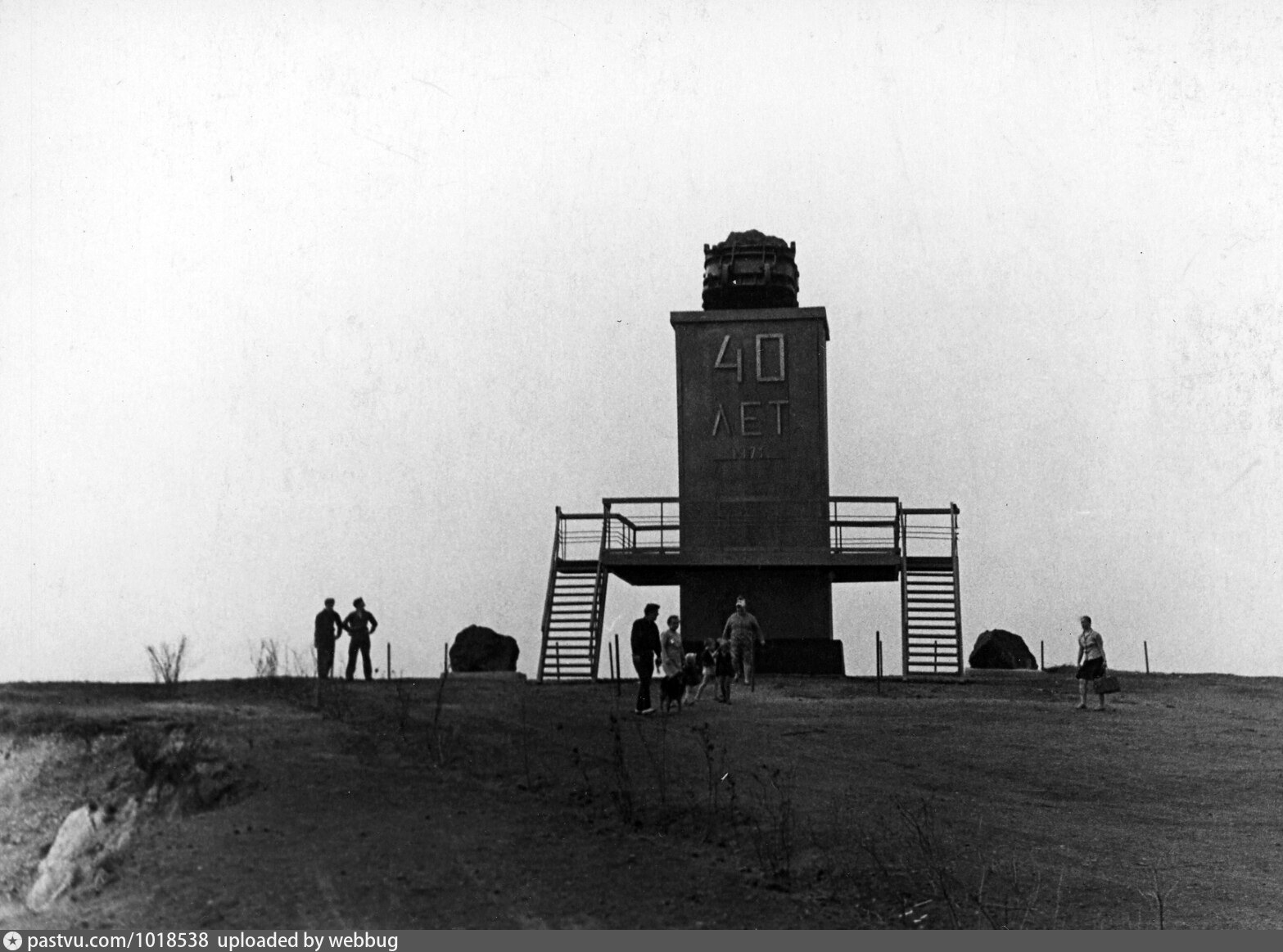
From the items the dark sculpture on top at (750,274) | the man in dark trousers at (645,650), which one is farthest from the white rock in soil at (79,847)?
the dark sculpture on top at (750,274)

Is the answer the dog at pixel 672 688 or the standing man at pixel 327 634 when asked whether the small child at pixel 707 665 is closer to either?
the dog at pixel 672 688

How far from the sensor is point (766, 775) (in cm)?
1716

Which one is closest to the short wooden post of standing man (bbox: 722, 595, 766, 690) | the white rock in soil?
standing man (bbox: 722, 595, 766, 690)

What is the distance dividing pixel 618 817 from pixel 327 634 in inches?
449

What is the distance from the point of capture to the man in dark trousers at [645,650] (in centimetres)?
2161

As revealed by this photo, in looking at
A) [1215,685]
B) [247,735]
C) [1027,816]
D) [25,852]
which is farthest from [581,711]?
[1215,685]

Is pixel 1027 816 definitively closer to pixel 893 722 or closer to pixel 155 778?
pixel 893 722

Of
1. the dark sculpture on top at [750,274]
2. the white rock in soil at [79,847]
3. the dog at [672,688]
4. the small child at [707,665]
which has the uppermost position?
the dark sculpture on top at [750,274]

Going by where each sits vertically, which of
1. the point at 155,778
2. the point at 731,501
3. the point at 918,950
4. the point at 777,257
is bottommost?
the point at 918,950

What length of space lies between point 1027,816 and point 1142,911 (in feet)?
10.1

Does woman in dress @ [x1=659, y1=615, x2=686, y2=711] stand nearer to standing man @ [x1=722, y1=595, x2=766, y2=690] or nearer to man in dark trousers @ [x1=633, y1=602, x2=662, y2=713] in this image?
man in dark trousers @ [x1=633, y1=602, x2=662, y2=713]

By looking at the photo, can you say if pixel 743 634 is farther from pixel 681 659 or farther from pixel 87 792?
pixel 87 792

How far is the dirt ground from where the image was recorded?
42.1ft

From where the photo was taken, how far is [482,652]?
32.0 m
